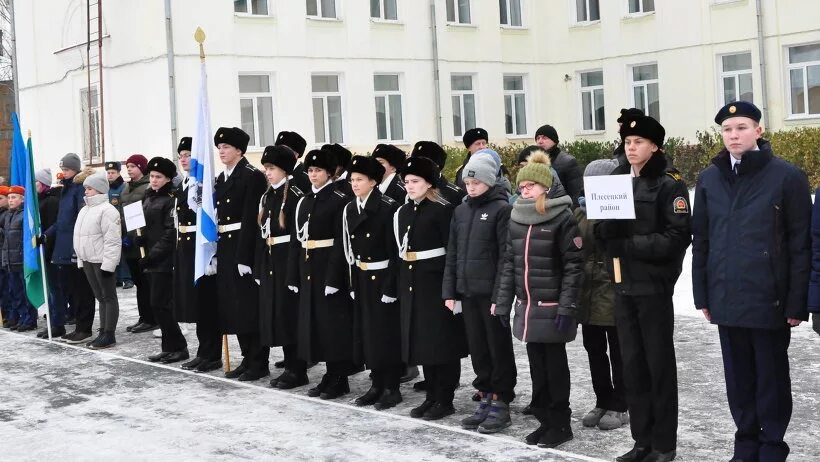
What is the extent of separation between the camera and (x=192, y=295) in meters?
10.8

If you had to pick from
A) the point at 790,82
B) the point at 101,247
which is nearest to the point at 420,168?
the point at 101,247

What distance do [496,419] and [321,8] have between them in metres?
22.1

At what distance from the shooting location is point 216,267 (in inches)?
418

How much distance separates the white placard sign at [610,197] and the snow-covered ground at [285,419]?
4.68 feet

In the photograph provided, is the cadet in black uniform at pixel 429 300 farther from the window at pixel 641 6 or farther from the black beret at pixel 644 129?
the window at pixel 641 6

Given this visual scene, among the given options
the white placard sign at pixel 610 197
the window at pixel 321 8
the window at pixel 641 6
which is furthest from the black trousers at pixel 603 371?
the window at pixel 641 6

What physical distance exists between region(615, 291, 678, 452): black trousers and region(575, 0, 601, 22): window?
26354mm

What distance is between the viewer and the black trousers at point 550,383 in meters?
7.30

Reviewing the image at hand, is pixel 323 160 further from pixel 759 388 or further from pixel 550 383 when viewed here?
pixel 759 388

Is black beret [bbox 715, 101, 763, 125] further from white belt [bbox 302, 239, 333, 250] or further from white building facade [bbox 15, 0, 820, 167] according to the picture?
white building facade [bbox 15, 0, 820, 167]

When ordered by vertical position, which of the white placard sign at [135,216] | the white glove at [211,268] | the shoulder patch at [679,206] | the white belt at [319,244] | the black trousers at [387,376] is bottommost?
the black trousers at [387,376]

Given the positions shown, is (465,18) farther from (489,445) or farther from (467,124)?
(489,445)

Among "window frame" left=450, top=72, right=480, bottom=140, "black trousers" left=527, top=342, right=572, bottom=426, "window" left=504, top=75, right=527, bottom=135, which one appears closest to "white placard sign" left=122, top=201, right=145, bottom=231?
"black trousers" left=527, top=342, right=572, bottom=426

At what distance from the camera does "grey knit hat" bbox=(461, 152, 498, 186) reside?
308 inches
